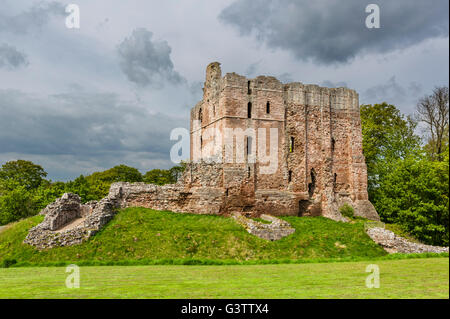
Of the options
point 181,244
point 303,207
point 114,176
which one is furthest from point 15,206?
point 303,207

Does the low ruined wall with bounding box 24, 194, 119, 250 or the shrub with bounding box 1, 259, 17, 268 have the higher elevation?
the low ruined wall with bounding box 24, 194, 119, 250

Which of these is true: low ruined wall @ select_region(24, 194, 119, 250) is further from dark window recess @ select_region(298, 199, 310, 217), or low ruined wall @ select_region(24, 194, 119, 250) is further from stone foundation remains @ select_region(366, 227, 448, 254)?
stone foundation remains @ select_region(366, 227, 448, 254)

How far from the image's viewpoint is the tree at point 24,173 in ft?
151

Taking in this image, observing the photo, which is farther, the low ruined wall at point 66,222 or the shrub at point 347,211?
the shrub at point 347,211

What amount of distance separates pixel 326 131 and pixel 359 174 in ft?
14.9

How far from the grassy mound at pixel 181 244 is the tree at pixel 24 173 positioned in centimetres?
2775

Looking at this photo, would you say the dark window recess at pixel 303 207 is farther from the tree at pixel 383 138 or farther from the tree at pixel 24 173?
the tree at pixel 24 173

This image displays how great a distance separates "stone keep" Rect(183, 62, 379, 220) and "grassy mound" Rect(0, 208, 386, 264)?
146 inches

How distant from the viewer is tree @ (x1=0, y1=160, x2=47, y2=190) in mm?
45875

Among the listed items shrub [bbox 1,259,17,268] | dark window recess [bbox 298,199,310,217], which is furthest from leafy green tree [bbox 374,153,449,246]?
shrub [bbox 1,259,17,268]

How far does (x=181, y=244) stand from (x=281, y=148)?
12.6m

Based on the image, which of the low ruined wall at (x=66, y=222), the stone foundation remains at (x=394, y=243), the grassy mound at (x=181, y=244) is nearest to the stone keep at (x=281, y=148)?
the grassy mound at (x=181, y=244)

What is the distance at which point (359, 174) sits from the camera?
29.6 meters

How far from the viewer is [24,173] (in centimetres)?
4653
